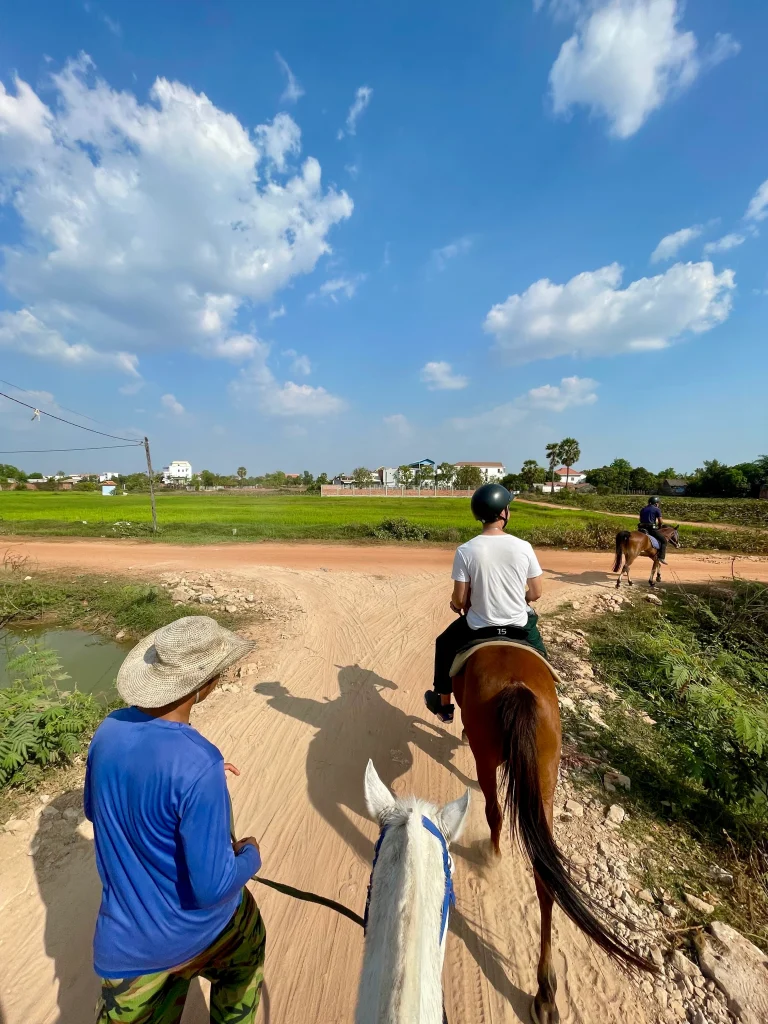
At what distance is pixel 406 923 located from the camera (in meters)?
1.06

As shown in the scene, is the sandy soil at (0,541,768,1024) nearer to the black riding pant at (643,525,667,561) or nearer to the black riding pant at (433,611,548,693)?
the black riding pant at (433,611,548,693)

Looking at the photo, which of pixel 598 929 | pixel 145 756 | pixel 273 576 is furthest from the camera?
pixel 273 576

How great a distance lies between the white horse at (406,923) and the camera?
94 centimetres

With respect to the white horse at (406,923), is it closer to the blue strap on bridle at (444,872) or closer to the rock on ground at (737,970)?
the blue strap on bridle at (444,872)

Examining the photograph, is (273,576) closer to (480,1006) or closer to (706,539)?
(480,1006)

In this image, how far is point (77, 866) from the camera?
2840mm

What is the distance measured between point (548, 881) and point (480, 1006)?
117cm

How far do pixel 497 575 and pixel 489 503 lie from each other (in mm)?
571

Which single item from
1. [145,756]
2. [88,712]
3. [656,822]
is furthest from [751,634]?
[88,712]

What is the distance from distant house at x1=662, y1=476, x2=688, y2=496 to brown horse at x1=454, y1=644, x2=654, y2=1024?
234ft

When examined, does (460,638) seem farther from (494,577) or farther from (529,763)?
(529,763)

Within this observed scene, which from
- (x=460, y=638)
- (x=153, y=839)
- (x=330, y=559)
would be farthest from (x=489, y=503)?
(x=330, y=559)

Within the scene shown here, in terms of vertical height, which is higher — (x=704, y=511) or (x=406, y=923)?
(x=406, y=923)

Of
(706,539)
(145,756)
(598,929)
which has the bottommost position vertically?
(706,539)
